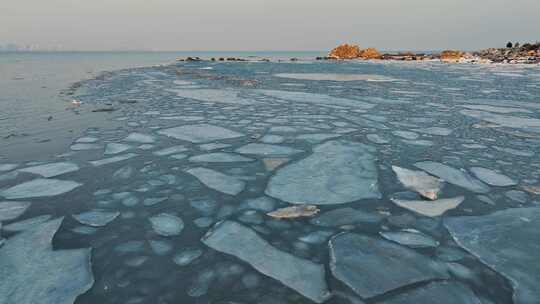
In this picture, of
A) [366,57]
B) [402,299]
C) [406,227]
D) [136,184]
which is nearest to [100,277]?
[136,184]

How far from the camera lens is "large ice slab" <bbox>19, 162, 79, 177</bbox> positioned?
2.77 meters

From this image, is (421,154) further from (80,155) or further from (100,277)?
(80,155)

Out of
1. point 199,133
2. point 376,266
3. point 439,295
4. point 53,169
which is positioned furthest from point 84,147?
point 439,295

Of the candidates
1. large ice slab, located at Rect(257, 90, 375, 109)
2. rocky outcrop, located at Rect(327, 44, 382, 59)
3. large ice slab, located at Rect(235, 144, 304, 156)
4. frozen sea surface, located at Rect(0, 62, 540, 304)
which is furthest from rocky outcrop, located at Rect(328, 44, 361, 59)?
large ice slab, located at Rect(235, 144, 304, 156)

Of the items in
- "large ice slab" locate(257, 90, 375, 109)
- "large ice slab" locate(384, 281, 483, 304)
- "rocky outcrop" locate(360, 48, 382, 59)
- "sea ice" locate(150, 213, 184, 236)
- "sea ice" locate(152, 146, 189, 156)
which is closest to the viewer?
"large ice slab" locate(384, 281, 483, 304)

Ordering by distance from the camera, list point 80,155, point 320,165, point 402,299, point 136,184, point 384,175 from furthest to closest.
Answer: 1. point 80,155
2. point 320,165
3. point 384,175
4. point 136,184
5. point 402,299

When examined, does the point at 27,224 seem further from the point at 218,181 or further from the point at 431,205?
the point at 431,205

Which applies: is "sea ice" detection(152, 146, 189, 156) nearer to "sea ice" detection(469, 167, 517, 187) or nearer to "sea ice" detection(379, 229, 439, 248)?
"sea ice" detection(379, 229, 439, 248)

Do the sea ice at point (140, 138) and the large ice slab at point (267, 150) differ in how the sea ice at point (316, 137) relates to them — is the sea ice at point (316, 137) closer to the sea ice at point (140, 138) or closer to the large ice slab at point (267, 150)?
the large ice slab at point (267, 150)

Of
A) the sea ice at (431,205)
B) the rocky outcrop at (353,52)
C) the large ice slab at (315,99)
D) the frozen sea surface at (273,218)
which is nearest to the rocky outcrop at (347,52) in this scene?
the rocky outcrop at (353,52)

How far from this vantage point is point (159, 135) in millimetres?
3961

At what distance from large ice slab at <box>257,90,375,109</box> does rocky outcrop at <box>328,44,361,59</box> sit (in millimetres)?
31515

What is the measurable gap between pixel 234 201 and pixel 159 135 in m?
2.04

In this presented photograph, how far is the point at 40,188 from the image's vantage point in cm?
250
